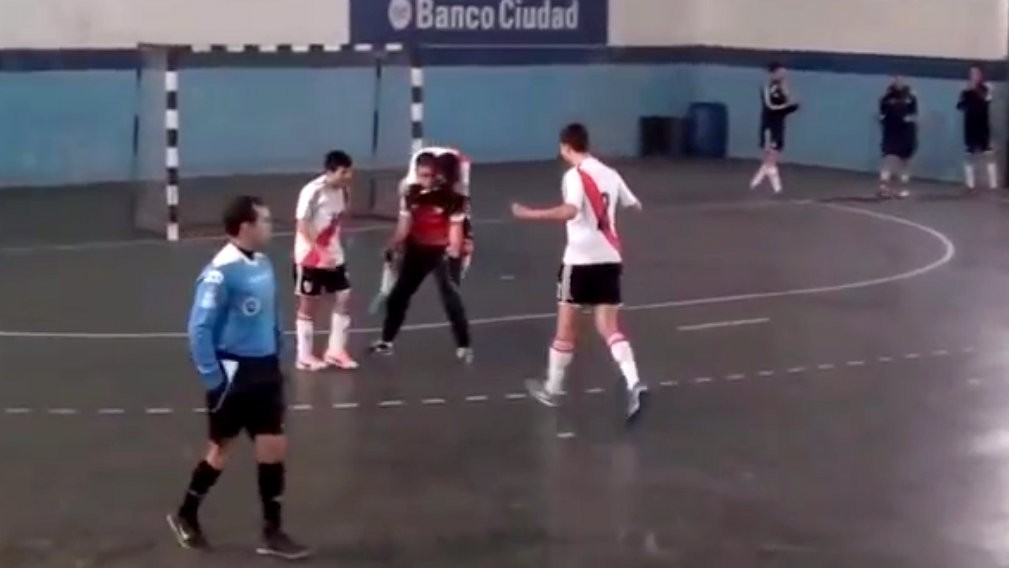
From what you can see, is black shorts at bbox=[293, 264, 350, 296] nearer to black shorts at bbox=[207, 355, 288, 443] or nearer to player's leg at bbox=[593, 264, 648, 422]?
player's leg at bbox=[593, 264, 648, 422]

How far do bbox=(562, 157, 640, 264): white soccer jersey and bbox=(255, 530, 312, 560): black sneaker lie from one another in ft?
12.6

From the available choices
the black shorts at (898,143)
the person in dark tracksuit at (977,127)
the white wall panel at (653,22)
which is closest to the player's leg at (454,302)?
the black shorts at (898,143)

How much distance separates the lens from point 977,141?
2939 cm

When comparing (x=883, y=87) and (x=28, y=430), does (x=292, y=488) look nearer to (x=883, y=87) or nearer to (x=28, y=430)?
(x=28, y=430)

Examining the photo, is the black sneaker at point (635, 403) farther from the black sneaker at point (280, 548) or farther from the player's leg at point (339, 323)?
the black sneaker at point (280, 548)

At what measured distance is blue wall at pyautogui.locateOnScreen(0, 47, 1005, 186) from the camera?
1148 inches

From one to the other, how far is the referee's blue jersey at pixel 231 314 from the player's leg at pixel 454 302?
5.28 metres

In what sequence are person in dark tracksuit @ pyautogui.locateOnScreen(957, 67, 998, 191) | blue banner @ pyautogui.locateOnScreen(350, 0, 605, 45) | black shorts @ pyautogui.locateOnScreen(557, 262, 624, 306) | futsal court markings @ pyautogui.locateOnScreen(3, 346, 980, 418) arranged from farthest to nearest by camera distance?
blue banner @ pyautogui.locateOnScreen(350, 0, 605, 45), person in dark tracksuit @ pyautogui.locateOnScreen(957, 67, 998, 191), futsal court markings @ pyautogui.locateOnScreen(3, 346, 980, 418), black shorts @ pyautogui.locateOnScreen(557, 262, 624, 306)

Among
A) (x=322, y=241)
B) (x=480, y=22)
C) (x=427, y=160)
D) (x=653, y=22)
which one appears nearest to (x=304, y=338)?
(x=322, y=241)

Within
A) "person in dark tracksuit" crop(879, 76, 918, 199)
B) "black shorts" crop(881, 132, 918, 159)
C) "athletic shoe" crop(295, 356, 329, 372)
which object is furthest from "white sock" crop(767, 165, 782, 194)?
"athletic shoe" crop(295, 356, 329, 372)

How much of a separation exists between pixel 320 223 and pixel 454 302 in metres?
1.34

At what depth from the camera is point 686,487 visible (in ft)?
36.2

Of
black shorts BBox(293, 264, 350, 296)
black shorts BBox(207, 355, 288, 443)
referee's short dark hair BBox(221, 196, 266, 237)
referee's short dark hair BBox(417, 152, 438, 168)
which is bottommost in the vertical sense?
black shorts BBox(293, 264, 350, 296)

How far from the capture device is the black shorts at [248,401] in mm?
9375
